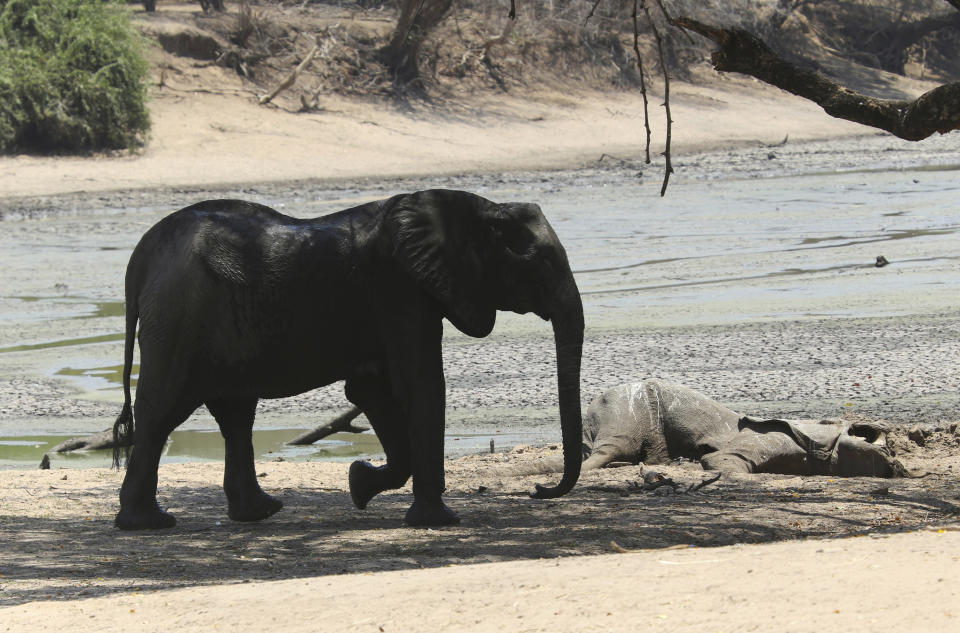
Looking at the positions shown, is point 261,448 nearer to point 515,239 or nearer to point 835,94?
point 515,239

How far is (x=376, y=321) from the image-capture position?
23.2ft

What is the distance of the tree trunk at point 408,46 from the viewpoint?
112 feet

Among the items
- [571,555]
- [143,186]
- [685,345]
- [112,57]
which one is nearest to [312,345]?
[571,555]

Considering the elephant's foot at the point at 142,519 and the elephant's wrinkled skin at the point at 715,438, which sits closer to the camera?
the elephant's foot at the point at 142,519

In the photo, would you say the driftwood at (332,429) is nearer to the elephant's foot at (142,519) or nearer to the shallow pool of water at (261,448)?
the shallow pool of water at (261,448)

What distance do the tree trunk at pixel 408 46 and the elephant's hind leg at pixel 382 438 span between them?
27.3m

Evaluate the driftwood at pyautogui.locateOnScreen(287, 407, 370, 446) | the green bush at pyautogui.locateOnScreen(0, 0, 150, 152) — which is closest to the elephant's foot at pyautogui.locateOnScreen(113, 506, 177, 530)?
the driftwood at pyautogui.locateOnScreen(287, 407, 370, 446)

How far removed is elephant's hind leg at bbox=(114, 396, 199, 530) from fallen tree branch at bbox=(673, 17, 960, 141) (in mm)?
3255

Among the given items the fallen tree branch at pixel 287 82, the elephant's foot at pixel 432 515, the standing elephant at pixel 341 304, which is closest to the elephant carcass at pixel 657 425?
the elephant's foot at pixel 432 515

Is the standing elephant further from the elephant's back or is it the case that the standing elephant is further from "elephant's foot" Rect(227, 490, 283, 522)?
"elephant's foot" Rect(227, 490, 283, 522)

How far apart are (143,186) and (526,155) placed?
887 centimetres

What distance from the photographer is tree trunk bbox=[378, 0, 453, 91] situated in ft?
112

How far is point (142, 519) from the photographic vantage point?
713 cm

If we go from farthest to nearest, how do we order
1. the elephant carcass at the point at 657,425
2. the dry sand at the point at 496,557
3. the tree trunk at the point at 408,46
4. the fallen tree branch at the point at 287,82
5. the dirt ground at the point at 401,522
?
the tree trunk at the point at 408,46 < the fallen tree branch at the point at 287,82 < the elephant carcass at the point at 657,425 < the dirt ground at the point at 401,522 < the dry sand at the point at 496,557
